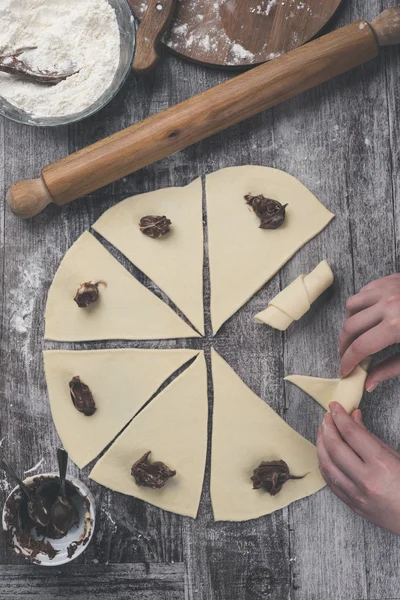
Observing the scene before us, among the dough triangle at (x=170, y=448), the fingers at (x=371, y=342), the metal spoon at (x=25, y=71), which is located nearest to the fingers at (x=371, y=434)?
the fingers at (x=371, y=342)

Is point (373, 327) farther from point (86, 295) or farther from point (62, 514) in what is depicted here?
point (62, 514)

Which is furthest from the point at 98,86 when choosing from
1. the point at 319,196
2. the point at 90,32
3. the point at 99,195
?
the point at 319,196

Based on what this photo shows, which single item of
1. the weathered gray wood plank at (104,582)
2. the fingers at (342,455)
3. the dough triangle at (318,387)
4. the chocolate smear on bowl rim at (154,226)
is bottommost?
the weathered gray wood plank at (104,582)

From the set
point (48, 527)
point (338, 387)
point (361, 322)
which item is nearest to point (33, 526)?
point (48, 527)

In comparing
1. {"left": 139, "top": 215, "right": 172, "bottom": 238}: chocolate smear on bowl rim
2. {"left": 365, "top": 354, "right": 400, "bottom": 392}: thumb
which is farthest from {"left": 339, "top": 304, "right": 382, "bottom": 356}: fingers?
{"left": 139, "top": 215, "right": 172, "bottom": 238}: chocolate smear on bowl rim

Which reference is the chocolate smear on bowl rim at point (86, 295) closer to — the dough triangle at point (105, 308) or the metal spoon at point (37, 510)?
the dough triangle at point (105, 308)

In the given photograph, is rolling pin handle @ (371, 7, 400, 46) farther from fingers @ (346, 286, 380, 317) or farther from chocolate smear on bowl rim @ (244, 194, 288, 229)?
fingers @ (346, 286, 380, 317)

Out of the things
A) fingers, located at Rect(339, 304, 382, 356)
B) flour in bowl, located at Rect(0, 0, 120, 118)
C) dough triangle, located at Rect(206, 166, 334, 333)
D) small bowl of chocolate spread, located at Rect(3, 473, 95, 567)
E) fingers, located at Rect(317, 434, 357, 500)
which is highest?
flour in bowl, located at Rect(0, 0, 120, 118)
